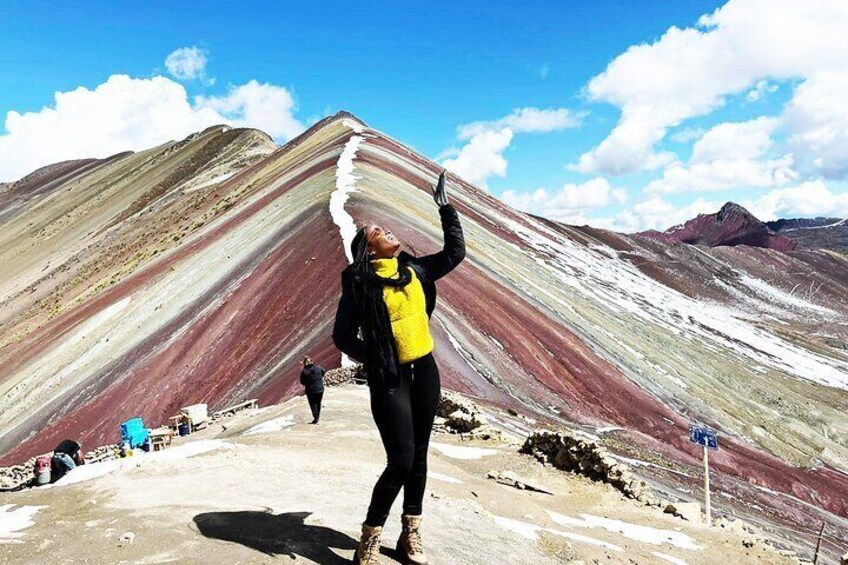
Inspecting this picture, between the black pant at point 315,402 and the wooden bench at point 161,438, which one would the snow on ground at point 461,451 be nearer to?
the black pant at point 315,402

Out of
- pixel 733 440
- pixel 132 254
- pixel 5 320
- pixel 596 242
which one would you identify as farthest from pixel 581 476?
pixel 596 242

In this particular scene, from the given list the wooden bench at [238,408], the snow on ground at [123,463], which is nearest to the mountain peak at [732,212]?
the wooden bench at [238,408]

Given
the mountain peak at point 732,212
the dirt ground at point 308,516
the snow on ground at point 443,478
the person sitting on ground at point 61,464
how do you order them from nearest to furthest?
the dirt ground at point 308,516
the snow on ground at point 443,478
the person sitting on ground at point 61,464
the mountain peak at point 732,212

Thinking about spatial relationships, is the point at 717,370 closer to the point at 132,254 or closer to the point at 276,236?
the point at 276,236

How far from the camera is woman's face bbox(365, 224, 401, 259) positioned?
4.45 metres

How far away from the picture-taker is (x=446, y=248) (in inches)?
190

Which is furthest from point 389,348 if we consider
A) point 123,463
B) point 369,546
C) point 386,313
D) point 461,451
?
point 461,451

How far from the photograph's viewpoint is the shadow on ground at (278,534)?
464cm

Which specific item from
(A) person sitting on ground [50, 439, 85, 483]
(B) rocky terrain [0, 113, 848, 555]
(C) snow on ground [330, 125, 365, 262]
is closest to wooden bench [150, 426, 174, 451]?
(A) person sitting on ground [50, 439, 85, 483]

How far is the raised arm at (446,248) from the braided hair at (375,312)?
34 centimetres

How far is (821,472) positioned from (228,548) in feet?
99.4

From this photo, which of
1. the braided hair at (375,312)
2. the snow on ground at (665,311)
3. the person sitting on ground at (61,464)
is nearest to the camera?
the braided hair at (375,312)

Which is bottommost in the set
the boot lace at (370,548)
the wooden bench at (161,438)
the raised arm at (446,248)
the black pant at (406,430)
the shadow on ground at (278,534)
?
the wooden bench at (161,438)

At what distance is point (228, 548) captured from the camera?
454 cm
